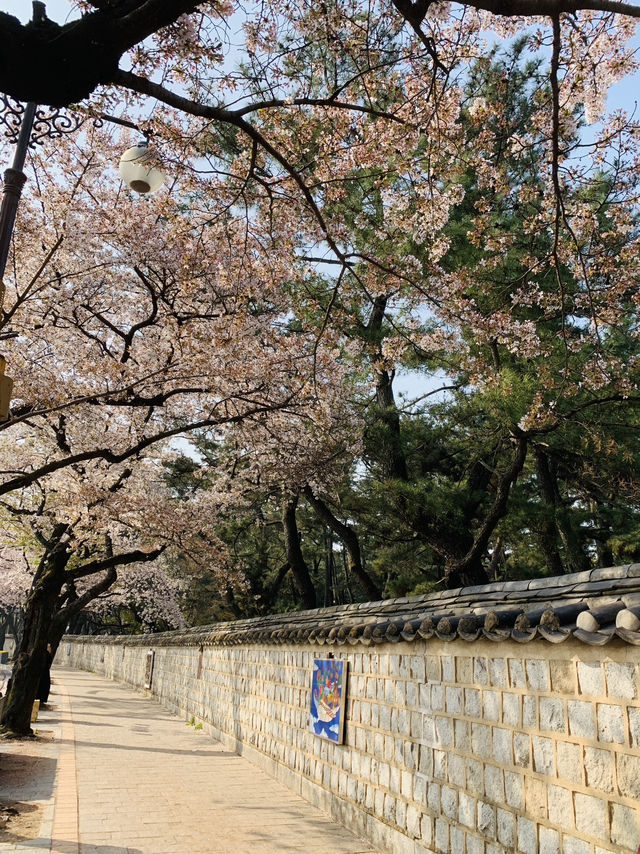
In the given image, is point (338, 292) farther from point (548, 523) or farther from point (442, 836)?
point (442, 836)

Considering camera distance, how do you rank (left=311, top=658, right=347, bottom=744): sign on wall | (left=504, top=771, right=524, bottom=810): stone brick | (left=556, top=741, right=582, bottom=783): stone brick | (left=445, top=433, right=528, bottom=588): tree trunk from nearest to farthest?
(left=556, top=741, right=582, bottom=783): stone brick → (left=504, top=771, right=524, bottom=810): stone brick → (left=311, top=658, right=347, bottom=744): sign on wall → (left=445, top=433, right=528, bottom=588): tree trunk

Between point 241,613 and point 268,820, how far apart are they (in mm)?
17105

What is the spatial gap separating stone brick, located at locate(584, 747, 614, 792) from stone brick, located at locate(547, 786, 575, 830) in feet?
0.75

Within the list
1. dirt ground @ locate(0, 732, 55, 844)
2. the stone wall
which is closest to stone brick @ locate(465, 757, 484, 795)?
the stone wall

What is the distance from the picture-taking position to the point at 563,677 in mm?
3775

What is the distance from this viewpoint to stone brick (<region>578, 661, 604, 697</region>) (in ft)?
11.4

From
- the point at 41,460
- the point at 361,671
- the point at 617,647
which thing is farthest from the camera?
the point at 41,460

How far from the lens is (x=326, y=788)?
734 centimetres

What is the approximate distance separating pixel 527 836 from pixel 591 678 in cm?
118

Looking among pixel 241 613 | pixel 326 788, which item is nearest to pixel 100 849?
pixel 326 788

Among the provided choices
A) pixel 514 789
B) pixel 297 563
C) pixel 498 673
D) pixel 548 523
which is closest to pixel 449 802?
pixel 514 789

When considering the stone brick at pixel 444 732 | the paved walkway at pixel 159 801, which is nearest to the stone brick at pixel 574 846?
the stone brick at pixel 444 732

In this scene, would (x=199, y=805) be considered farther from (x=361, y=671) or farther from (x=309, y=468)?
(x=309, y=468)

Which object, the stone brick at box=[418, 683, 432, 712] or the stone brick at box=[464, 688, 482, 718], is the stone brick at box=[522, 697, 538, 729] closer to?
the stone brick at box=[464, 688, 482, 718]
